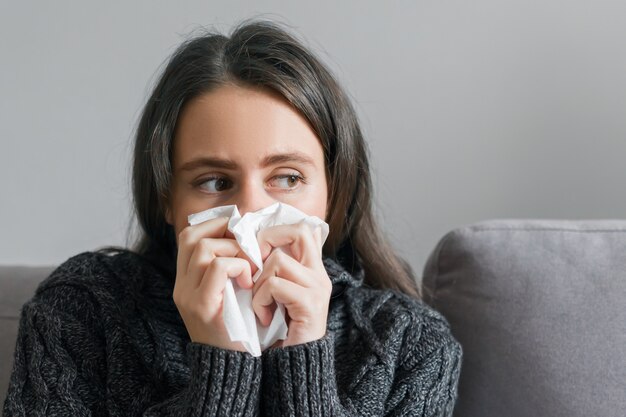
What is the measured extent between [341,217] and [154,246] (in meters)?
0.32

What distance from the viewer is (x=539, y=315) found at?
1.15 metres

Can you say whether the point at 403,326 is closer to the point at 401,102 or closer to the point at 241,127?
the point at 241,127

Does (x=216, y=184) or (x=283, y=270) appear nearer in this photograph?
(x=283, y=270)

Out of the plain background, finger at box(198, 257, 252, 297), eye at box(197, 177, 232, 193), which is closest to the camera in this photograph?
finger at box(198, 257, 252, 297)

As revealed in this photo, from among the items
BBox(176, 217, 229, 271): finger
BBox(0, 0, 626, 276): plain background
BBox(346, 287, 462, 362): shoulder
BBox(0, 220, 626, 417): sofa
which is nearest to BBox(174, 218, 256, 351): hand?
BBox(176, 217, 229, 271): finger

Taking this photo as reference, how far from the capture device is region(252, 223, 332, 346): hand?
99cm

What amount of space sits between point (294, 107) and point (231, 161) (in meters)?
0.14

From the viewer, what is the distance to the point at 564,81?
148 cm

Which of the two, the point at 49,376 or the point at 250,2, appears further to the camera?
the point at 250,2

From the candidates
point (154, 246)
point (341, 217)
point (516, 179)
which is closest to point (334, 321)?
point (341, 217)

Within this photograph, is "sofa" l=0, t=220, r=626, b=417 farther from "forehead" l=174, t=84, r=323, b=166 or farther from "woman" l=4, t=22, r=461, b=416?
"forehead" l=174, t=84, r=323, b=166

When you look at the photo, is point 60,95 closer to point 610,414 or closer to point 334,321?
point 334,321

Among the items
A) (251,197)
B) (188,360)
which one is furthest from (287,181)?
(188,360)

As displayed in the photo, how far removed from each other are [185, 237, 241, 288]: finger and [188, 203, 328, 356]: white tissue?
2 centimetres
